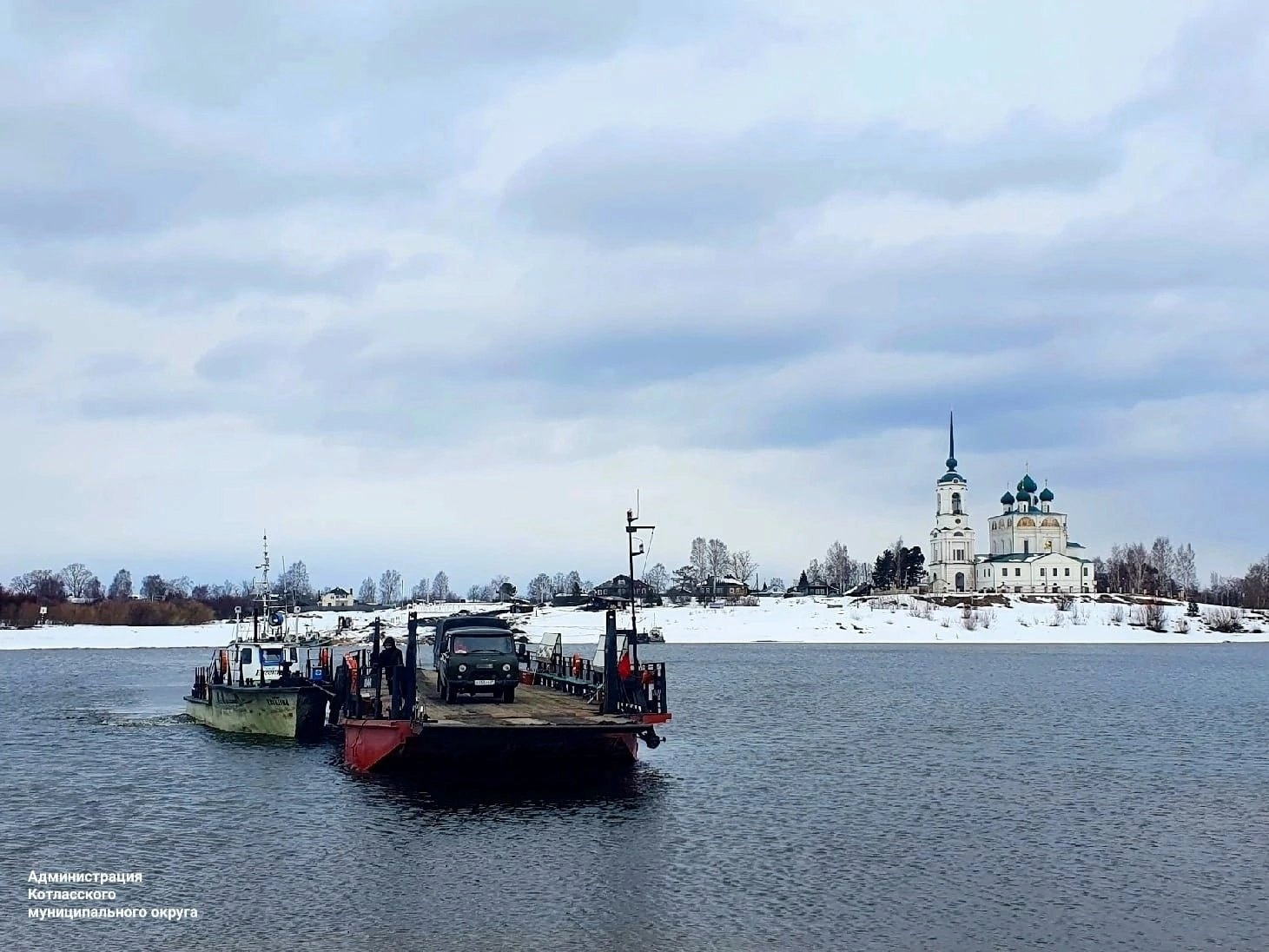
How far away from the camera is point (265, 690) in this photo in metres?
50.8

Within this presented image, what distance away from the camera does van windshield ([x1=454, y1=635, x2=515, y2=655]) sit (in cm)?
4338

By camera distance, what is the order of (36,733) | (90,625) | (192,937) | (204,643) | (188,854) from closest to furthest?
(192,937), (188,854), (36,733), (204,643), (90,625)

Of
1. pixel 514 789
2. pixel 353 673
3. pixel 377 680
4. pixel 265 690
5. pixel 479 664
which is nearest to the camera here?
pixel 514 789

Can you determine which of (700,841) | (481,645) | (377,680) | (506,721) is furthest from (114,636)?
(700,841)

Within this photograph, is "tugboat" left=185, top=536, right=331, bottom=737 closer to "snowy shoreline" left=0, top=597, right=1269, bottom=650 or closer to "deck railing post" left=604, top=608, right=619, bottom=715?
"deck railing post" left=604, top=608, right=619, bottom=715

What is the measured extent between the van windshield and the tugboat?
10170 millimetres

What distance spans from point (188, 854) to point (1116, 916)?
1945cm

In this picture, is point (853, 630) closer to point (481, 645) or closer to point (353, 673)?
point (353, 673)

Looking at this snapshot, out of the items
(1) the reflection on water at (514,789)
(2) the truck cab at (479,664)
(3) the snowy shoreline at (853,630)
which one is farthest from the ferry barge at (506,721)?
(3) the snowy shoreline at (853,630)

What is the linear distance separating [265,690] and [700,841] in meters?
25.7

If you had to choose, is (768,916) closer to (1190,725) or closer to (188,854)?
(188,854)

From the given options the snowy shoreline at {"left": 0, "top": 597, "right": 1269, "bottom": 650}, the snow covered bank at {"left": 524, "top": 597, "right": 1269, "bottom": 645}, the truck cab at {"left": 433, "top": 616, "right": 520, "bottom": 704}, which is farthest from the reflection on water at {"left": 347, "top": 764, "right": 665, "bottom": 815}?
the snow covered bank at {"left": 524, "top": 597, "right": 1269, "bottom": 645}

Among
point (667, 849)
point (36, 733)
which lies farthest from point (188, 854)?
point (36, 733)

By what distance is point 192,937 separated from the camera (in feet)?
74.1
